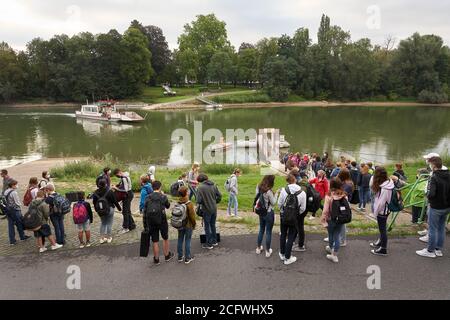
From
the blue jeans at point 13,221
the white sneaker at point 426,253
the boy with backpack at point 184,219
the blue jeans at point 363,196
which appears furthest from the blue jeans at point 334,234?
the blue jeans at point 13,221

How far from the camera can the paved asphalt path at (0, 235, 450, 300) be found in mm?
6254

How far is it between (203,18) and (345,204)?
106598mm

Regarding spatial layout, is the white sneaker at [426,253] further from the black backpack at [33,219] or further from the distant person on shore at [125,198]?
the black backpack at [33,219]

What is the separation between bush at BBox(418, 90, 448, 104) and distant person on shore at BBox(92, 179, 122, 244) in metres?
88.0

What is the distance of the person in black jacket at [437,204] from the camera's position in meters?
6.91

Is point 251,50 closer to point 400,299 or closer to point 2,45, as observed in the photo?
point 2,45

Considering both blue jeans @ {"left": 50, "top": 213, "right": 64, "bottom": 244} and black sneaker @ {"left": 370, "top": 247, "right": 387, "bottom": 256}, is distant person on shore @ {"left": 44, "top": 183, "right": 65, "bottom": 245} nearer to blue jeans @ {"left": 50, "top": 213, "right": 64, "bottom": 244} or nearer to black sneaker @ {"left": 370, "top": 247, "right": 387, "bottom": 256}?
blue jeans @ {"left": 50, "top": 213, "right": 64, "bottom": 244}

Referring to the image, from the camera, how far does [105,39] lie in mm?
82188

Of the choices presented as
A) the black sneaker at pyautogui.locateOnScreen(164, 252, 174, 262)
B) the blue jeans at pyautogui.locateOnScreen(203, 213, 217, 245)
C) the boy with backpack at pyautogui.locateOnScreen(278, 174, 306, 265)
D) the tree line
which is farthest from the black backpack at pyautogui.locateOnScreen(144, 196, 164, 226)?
the tree line

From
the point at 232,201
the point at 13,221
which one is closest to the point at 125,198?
the point at 13,221

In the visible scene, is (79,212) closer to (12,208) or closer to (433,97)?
(12,208)

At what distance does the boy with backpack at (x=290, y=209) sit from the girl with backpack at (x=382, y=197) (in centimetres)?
147

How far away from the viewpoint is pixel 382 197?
716 centimetres
